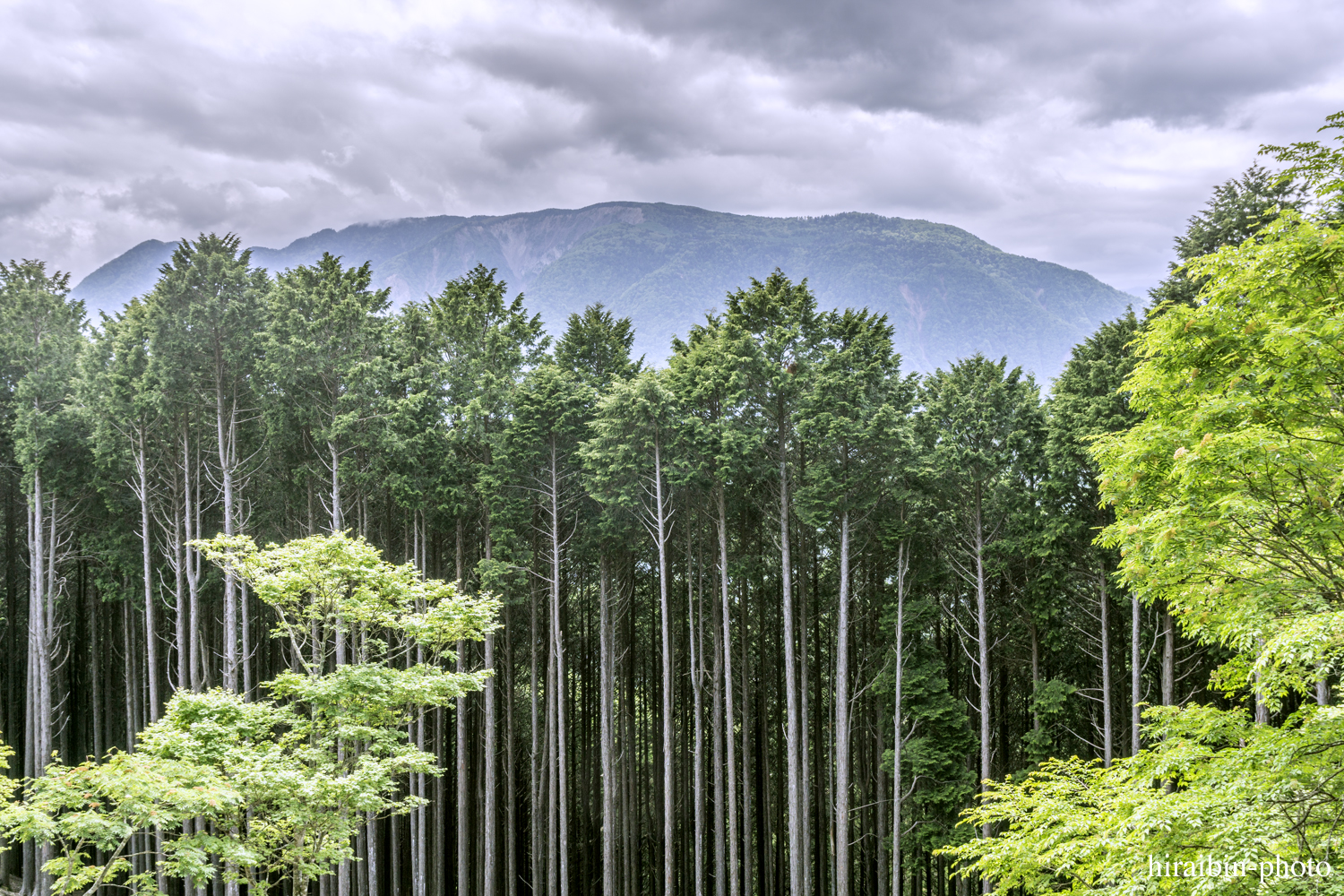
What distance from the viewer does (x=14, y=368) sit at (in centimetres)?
2264

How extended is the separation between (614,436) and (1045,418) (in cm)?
987

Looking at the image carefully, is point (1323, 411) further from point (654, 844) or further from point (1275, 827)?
point (654, 844)

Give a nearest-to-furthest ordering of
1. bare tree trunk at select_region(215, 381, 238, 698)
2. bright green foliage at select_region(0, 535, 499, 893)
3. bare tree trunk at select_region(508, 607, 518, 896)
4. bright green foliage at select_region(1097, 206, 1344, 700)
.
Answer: bright green foliage at select_region(1097, 206, 1344, 700)
bright green foliage at select_region(0, 535, 499, 893)
bare tree trunk at select_region(215, 381, 238, 698)
bare tree trunk at select_region(508, 607, 518, 896)

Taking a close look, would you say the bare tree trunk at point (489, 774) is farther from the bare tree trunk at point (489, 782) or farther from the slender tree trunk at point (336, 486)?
the slender tree trunk at point (336, 486)

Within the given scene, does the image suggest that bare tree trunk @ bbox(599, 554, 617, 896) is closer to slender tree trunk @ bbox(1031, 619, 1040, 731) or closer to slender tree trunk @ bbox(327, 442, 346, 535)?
slender tree trunk @ bbox(327, 442, 346, 535)

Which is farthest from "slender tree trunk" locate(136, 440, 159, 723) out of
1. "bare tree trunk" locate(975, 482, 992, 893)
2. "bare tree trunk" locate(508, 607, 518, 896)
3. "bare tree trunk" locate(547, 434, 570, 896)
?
"bare tree trunk" locate(975, 482, 992, 893)

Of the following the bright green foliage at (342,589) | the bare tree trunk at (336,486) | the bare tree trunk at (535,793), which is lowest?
the bare tree trunk at (535,793)

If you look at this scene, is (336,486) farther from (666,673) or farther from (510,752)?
(666,673)

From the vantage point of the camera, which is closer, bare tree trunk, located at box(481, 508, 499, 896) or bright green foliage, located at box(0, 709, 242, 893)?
bright green foliage, located at box(0, 709, 242, 893)

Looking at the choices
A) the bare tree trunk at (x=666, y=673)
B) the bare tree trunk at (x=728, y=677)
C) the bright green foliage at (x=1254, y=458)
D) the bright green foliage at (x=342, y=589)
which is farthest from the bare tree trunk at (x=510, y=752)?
the bright green foliage at (x=1254, y=458)

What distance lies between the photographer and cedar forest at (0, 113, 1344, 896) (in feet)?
52.6

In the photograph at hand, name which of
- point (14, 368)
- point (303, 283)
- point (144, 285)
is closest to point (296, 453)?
point (303, 283)

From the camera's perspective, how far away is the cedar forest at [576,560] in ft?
52.6

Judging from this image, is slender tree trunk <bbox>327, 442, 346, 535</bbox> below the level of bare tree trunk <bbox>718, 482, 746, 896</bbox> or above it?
above
